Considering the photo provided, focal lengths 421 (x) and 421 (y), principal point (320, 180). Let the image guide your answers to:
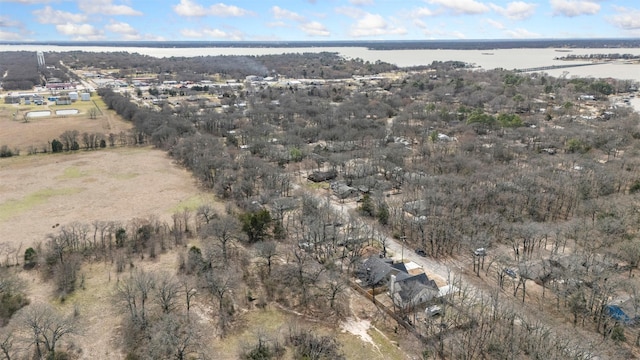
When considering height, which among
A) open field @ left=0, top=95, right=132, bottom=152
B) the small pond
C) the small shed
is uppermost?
the small shed

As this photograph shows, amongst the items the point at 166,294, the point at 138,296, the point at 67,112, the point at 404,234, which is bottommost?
the point at 138,296

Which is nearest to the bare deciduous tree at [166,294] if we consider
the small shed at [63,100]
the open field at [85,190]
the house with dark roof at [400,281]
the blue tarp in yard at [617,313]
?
the house with dark roof at [400,281]

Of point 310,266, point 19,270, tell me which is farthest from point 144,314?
point 19,270

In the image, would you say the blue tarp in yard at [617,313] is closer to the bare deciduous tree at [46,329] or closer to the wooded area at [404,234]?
the wooded area at [404,234]

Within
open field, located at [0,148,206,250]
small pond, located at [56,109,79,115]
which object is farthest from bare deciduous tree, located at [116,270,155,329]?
small pond, located at [56,109,79,115]

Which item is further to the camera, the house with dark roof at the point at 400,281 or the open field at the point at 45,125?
the open field at the point at 45,125

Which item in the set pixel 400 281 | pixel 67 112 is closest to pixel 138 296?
pixel 400 281

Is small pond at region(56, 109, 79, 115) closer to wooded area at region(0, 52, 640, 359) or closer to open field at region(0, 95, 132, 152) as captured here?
open field at region(0, 95, 132, 152)

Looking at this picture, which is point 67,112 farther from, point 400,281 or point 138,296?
point 400,281
